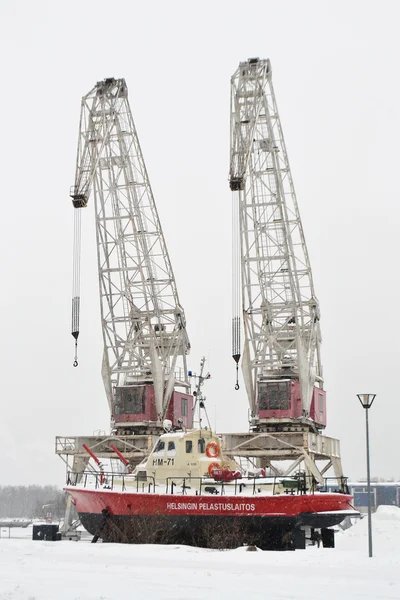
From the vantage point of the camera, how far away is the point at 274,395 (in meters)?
64.8

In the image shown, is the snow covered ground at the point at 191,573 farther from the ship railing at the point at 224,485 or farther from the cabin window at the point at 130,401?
the cabin window at the point at 130,401

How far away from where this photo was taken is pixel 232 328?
65.1 meters

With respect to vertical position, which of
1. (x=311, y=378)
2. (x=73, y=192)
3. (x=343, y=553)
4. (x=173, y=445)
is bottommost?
(x=343, y=553)

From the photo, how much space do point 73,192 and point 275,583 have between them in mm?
50848

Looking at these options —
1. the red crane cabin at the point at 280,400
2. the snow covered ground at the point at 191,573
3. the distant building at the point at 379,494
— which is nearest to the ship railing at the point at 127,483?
the snow covered ground at the point at 191,573

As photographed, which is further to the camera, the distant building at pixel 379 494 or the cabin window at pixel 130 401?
the distant building at pixel 379 494

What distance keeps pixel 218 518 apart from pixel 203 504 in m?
0.98

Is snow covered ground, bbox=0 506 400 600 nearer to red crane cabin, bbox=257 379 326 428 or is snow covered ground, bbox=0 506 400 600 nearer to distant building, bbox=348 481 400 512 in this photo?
red crane cabin, bbox=257 379 326 428

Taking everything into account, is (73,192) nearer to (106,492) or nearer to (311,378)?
(311,378)

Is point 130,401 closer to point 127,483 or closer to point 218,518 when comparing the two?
point 127,483

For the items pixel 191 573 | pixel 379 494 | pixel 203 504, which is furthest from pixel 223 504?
pixel 379 494

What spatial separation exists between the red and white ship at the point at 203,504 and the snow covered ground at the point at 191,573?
29.4 ft

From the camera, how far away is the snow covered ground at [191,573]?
54.4 ft

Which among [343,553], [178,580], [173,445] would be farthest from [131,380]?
[178,580]
